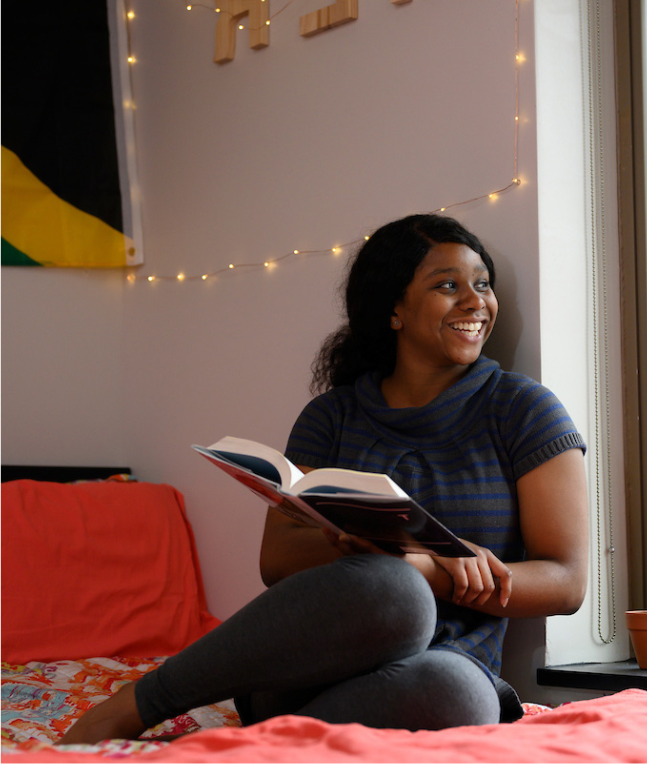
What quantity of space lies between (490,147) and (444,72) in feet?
0.66

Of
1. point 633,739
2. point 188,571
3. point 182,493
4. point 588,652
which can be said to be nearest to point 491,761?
point 633,739

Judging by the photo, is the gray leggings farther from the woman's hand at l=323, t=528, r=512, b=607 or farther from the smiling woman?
the smiling woman

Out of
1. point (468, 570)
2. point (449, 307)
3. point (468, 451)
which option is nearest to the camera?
point (468, 570)

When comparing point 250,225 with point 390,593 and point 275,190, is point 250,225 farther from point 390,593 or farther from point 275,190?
point 390,593

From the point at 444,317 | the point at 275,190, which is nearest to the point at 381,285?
the point at 444,317

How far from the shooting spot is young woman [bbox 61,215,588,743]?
3.06 ft

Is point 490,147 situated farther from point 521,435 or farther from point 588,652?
point 588,652

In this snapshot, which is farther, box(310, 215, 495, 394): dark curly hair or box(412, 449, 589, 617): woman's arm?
box(310, 215, 495, 394): dark curly hair

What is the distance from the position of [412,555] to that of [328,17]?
4.16ft

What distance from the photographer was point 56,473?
2.25 meters

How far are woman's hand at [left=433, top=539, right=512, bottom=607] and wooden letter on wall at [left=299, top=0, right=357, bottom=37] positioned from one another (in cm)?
123

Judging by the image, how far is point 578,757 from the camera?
0.75 meters

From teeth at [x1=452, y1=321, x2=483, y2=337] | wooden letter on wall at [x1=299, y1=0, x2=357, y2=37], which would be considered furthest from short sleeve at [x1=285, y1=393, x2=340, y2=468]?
wooden letter on wall at [x1=299, y1=0, x2=357, y2=37]

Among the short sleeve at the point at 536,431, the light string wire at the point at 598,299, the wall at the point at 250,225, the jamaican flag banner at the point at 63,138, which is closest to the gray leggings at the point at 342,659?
the short sleeve at the point at 536,431
